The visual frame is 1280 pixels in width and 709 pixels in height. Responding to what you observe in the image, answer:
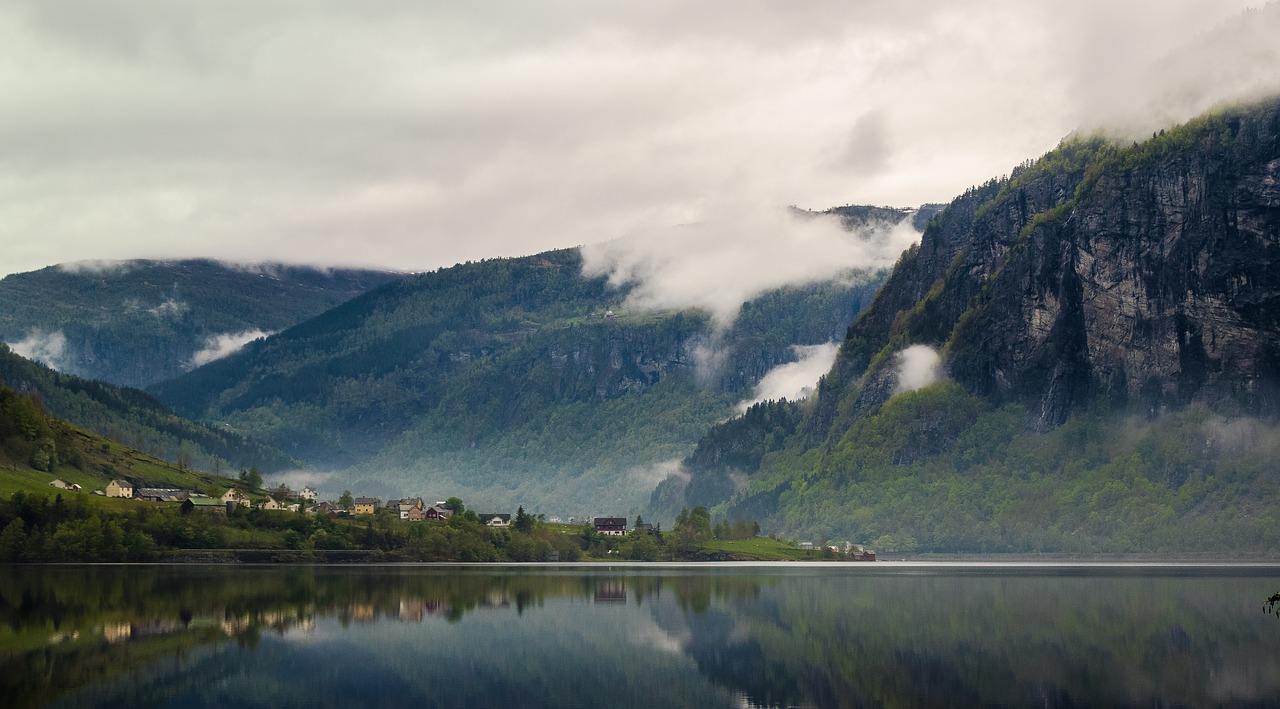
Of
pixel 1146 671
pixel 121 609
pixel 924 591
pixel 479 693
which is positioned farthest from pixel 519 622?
pixel 924 591

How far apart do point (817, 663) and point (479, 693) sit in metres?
23.6

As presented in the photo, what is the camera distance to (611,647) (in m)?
105

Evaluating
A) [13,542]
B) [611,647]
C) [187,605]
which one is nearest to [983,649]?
[611,647]

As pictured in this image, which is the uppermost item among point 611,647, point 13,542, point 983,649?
point 13,542

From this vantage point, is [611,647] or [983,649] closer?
[983,649]

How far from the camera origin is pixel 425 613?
416 ft

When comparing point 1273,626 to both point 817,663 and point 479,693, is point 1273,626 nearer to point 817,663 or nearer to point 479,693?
point 817,663

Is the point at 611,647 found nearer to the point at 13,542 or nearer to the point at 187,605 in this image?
the point at 187,605

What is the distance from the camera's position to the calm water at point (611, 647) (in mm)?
81750

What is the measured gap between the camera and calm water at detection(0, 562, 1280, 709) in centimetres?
8175

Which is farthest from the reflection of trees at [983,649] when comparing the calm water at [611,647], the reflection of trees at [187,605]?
the reflection of trees at [187,605]

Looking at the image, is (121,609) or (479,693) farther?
(121,609)

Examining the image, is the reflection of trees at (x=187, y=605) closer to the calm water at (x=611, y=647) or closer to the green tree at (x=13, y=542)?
the calm water at (x=611, y=647)

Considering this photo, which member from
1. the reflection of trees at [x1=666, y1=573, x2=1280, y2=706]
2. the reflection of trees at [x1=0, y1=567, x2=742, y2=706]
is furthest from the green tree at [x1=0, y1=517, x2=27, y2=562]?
the reflection of trees at [x1=666, y1=573, x2=1280, y2=706]
